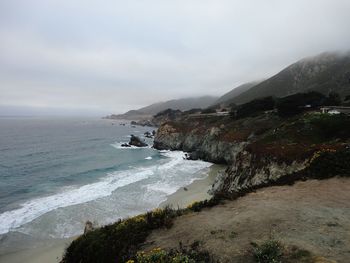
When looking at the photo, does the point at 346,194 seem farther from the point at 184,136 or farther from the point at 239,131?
the point at 184,136

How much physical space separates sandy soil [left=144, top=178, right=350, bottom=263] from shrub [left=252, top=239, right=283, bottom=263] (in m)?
0.28

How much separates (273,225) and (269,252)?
2446 mm

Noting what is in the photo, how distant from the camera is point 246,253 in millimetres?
8422

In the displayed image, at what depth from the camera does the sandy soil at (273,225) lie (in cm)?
865

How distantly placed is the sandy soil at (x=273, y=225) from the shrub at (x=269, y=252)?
28cm

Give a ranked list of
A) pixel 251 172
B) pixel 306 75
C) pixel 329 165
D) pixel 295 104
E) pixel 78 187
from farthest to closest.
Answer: pixel 306 75 < pixel 295 104 < pixel 78 187 < pixel 251 172 < pixel 329 165

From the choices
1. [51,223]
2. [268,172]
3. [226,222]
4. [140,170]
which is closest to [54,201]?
[51,223]

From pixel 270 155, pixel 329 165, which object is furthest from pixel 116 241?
pixel 270 155

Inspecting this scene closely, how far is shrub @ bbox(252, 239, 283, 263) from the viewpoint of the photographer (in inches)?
306

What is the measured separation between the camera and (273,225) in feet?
33.8

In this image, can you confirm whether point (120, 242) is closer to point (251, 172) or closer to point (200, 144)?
point (251, 172)

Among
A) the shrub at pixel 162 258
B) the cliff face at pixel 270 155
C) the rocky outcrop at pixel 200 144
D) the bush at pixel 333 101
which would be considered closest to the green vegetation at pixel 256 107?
the rocky outcrop at pixel 200 144

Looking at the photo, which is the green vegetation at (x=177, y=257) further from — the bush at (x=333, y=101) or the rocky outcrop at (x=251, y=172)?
the bush at (x=333, y=101)

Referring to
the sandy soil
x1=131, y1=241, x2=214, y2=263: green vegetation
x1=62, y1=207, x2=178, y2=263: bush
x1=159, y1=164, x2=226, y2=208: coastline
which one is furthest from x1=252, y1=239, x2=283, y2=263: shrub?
x1=159, y1=164, x2=226, y2=208: coastline
